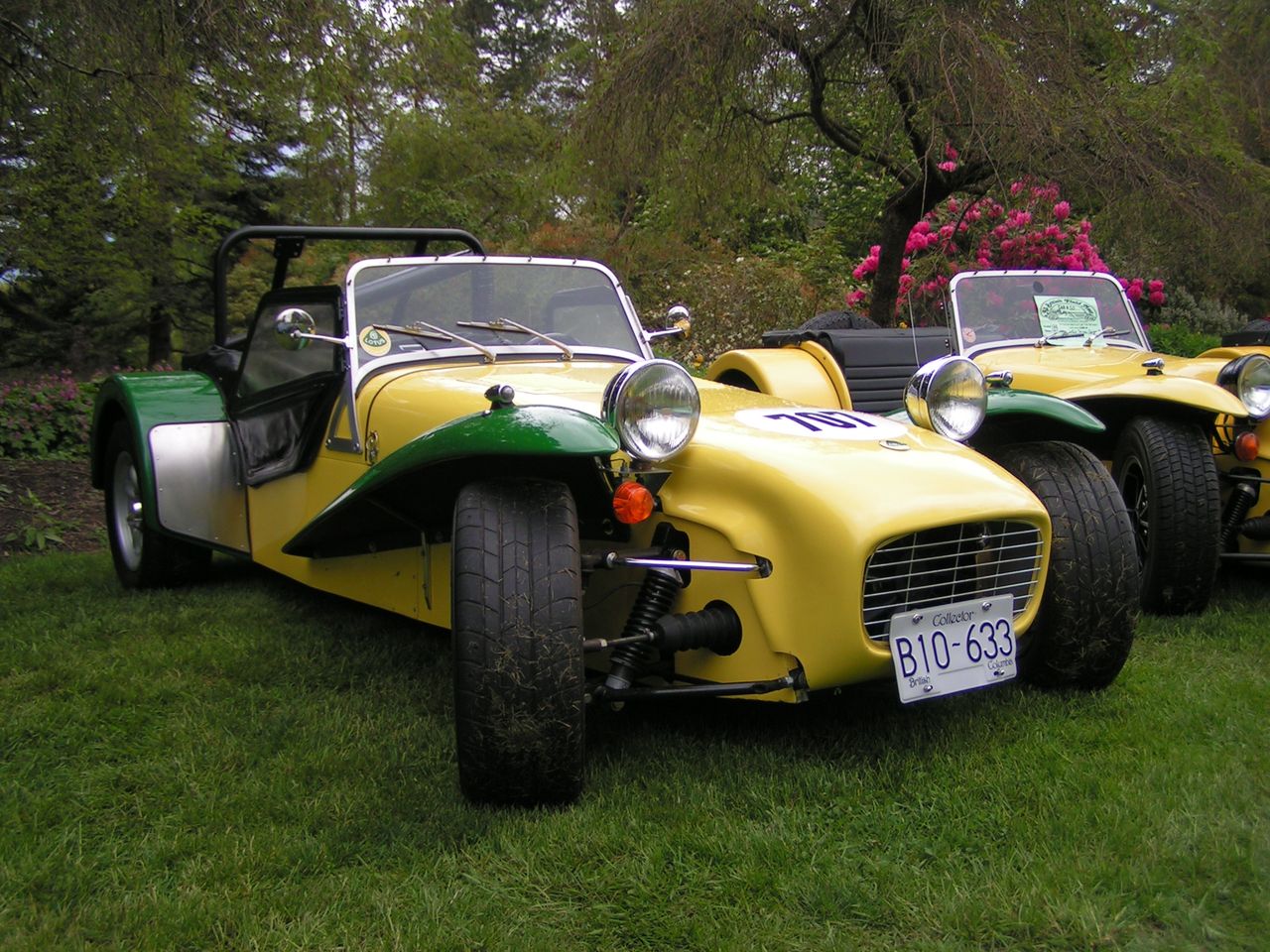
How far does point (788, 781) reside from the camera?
2727mm

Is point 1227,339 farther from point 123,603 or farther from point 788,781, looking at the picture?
point 123,603

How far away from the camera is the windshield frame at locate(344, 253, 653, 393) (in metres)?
3.83

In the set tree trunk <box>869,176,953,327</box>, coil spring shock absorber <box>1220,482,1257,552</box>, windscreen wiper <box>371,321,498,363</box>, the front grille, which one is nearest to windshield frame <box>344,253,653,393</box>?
windscreen wiper <box>371,321,498,363</box>

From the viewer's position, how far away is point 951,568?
114 inches

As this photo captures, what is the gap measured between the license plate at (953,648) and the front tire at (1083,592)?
343 mm

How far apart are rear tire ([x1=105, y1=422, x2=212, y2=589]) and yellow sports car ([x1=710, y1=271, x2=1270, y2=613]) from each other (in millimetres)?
2632

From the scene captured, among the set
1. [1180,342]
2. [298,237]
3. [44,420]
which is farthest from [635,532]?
[1180,342]

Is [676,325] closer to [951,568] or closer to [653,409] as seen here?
[653,409]

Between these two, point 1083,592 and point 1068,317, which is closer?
point 1083,592

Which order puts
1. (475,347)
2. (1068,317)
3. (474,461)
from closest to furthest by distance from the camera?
(474,461) → (475,347) → (1068,317)

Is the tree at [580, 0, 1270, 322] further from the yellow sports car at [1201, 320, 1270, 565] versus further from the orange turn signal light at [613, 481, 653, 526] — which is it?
the orange turn signal light at [613, 481, 653, 526]

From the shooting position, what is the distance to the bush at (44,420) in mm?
Result: 7844

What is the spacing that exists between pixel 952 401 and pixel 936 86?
352 centimetres

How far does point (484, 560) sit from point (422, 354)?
1.51m
